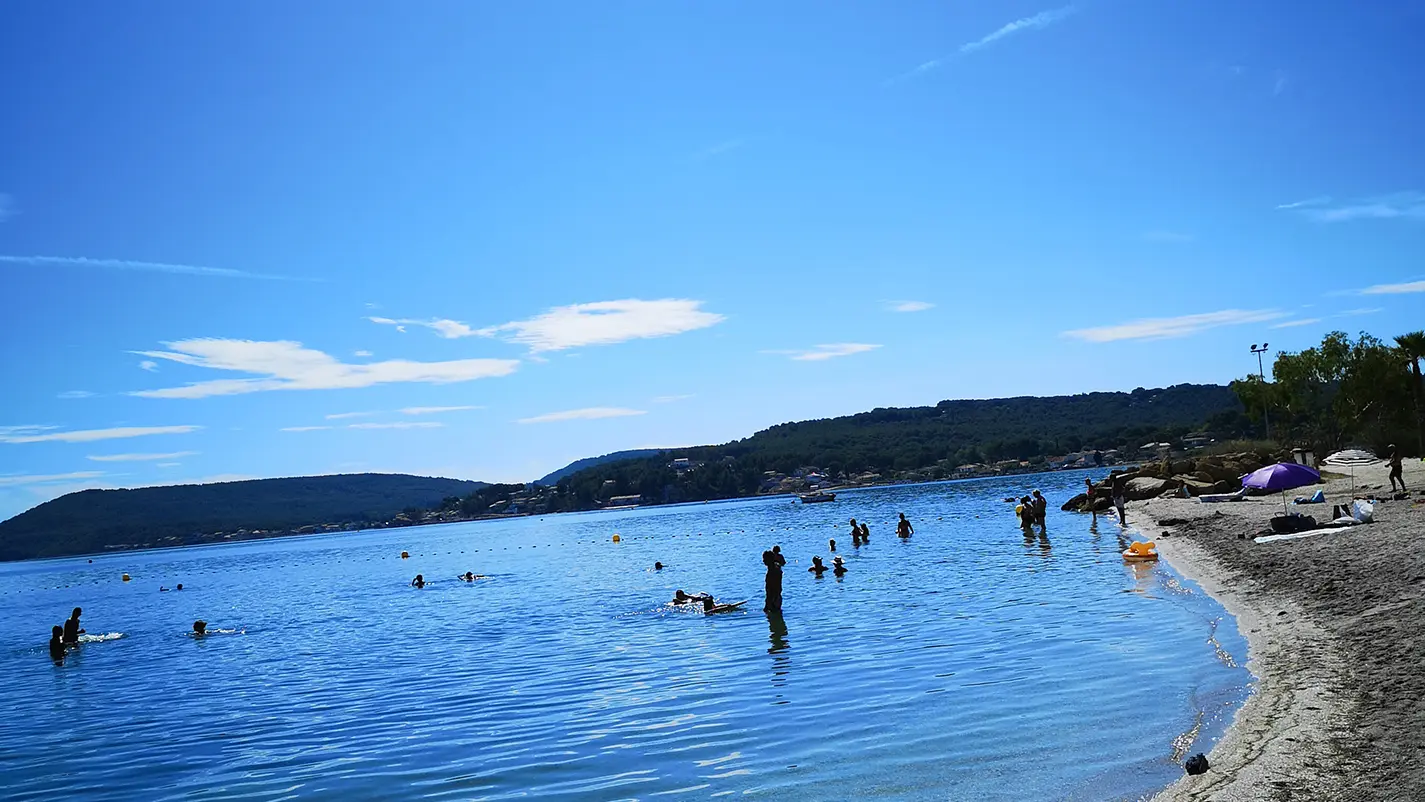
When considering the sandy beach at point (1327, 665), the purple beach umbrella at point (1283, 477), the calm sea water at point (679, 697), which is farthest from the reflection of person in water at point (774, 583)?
the purple beach umbrella at point (1283, 477)

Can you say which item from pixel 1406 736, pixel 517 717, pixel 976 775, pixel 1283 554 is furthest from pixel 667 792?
pixel 1283 554

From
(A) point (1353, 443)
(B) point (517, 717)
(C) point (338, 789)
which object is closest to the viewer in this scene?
(C) point (338, 789)

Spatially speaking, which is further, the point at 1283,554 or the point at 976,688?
the point at 1283,554

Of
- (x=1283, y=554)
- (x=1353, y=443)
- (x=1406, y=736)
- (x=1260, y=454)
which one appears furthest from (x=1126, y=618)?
(x=1353, y=443)

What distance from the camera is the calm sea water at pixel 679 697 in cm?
1118

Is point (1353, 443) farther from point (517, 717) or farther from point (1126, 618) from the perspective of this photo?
point (517, 717)

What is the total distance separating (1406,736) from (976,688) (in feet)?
21.2

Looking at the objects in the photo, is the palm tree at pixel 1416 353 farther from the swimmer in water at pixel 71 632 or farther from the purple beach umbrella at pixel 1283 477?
the swimmer in water at pixel 71 632

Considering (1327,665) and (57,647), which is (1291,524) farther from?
(57,647)

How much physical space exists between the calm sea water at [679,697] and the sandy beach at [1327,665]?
62cm

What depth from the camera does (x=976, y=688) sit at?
14.4 metres

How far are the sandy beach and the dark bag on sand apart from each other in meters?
1.11

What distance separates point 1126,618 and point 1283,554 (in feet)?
19.1

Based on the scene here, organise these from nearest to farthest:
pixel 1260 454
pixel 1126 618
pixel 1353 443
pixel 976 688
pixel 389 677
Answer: pixel 976 688 < pixel 1126 618 < pixel 389 677 < pixel 1260 454 < pixel 1353 443
